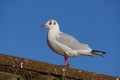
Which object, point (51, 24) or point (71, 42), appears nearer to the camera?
point (71, 42)

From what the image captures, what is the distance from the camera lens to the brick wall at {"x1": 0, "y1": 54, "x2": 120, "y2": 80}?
6.30 m

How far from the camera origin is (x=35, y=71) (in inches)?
253

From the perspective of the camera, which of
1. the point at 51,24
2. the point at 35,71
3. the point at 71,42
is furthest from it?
the point at 51,24

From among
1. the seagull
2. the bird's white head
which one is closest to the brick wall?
the seagull

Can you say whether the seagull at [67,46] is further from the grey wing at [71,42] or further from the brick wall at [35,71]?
the brick wall at [35,71]

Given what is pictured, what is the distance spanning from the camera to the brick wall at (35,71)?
6301 millimetres

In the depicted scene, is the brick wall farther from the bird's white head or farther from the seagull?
the bird's white head

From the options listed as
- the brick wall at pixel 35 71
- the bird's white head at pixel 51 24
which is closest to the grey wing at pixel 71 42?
the bird's white head at pixel 51 24

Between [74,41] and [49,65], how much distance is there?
364cm

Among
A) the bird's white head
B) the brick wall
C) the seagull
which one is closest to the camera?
the brick wall

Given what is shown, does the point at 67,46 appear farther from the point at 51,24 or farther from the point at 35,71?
the point at 35,71

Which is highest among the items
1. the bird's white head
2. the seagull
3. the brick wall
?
the bird's white head

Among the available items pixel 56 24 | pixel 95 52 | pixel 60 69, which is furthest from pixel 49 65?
pixel 56 24

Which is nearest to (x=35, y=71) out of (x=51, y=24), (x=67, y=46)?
(x=67, y=46)
